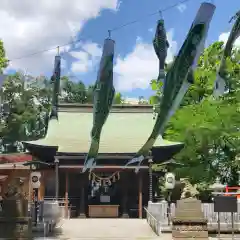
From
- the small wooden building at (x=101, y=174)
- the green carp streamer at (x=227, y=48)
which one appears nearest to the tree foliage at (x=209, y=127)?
the small wooden building at (x=101, y=174)

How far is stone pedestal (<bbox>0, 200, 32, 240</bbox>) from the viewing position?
15.8 m

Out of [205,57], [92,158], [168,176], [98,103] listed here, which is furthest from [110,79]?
[205,57]

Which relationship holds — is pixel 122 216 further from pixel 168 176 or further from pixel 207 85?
pixel 207 85

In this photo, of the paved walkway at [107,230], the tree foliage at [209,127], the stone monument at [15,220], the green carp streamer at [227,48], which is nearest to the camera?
the green carp streamer at [227,48]

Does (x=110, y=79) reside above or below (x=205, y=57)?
below

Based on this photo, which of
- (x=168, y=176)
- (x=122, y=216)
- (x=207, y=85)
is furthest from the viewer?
(x=207, y=85)

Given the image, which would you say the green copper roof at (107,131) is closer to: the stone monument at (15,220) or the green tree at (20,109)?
the green tree at (20,109)

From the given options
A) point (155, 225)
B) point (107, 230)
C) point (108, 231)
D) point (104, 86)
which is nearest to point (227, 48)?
point (104, 86)

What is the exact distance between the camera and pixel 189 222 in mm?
16703

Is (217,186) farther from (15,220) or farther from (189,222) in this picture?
(15,220)

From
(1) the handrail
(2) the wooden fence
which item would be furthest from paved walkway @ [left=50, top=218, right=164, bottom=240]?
(2) the wooden fence

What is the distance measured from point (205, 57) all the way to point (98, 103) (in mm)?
19318

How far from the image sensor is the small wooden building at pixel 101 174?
26766 mm

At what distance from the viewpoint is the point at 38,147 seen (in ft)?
90.9
